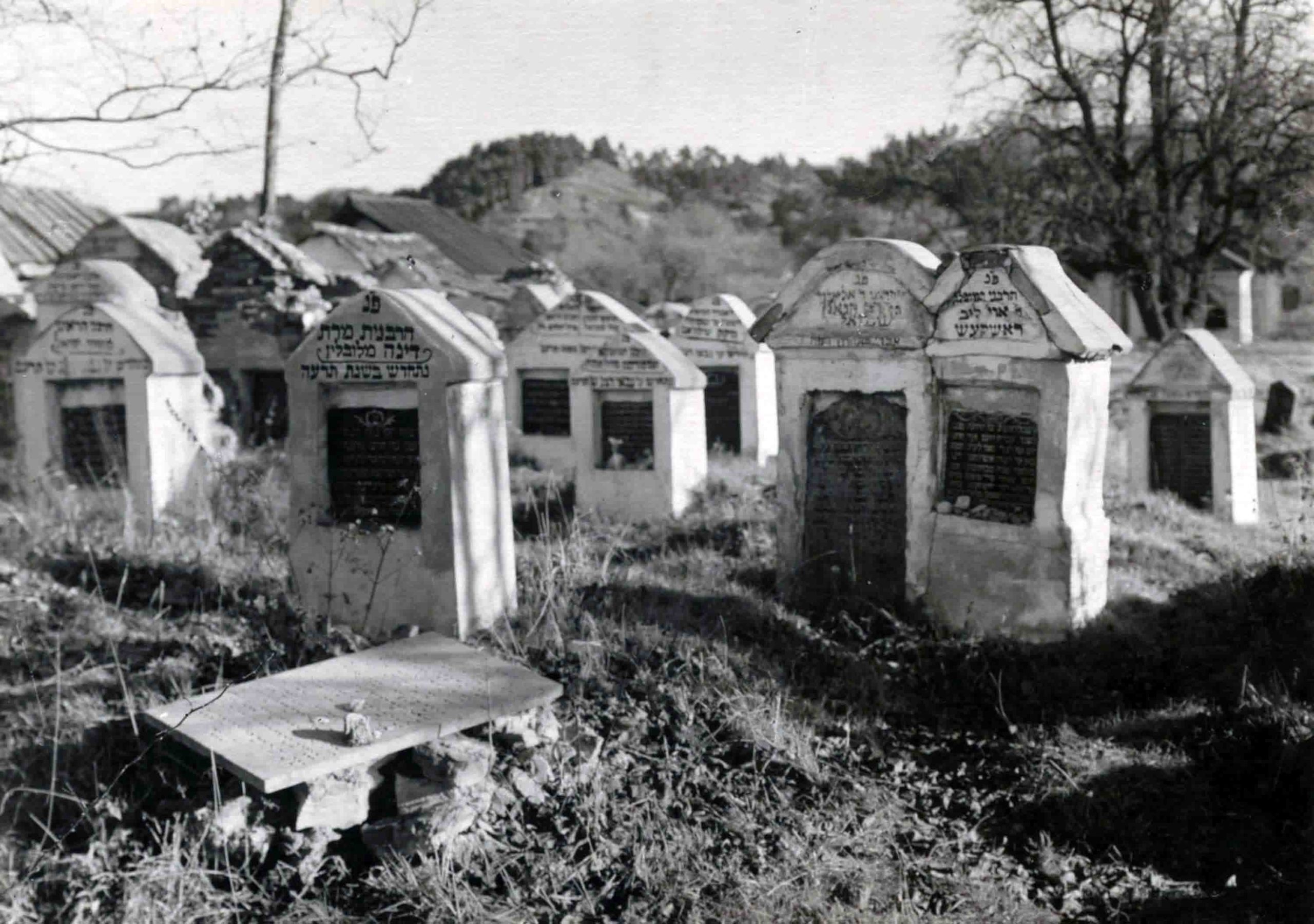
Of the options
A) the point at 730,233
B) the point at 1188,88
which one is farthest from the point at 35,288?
the point at 730,233

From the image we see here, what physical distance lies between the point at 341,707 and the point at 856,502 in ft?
12.0

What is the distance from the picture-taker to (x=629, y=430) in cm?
1026

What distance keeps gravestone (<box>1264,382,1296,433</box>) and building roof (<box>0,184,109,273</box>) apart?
18221 millimetres

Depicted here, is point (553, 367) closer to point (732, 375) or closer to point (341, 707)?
point (732, 375)

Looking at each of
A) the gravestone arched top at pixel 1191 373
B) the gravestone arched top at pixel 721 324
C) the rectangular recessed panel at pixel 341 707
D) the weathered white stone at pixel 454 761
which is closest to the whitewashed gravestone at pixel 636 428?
the gravestone arched top at pixel 721 324

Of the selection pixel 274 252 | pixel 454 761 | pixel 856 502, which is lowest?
pixel 454 761

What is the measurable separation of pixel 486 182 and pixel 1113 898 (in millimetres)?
38925

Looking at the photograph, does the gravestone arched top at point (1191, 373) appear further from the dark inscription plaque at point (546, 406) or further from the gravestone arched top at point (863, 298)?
the dark inscription plaque at point (546, 406)

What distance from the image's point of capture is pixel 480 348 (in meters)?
6.13

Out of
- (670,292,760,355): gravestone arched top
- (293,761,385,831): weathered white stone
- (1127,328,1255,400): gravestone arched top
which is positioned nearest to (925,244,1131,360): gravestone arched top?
(293,761,385,831): weathered white stone

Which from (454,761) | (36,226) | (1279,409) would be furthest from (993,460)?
(36,226)

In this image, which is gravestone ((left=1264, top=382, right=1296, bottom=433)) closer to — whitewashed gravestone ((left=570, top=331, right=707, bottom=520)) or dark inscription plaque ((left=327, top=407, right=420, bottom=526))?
whitewashed gravestone ((left=570, top=331, right=707, bottom=520))

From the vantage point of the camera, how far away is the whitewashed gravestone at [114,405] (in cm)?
894

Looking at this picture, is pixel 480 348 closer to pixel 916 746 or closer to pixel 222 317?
pixel 916 746
